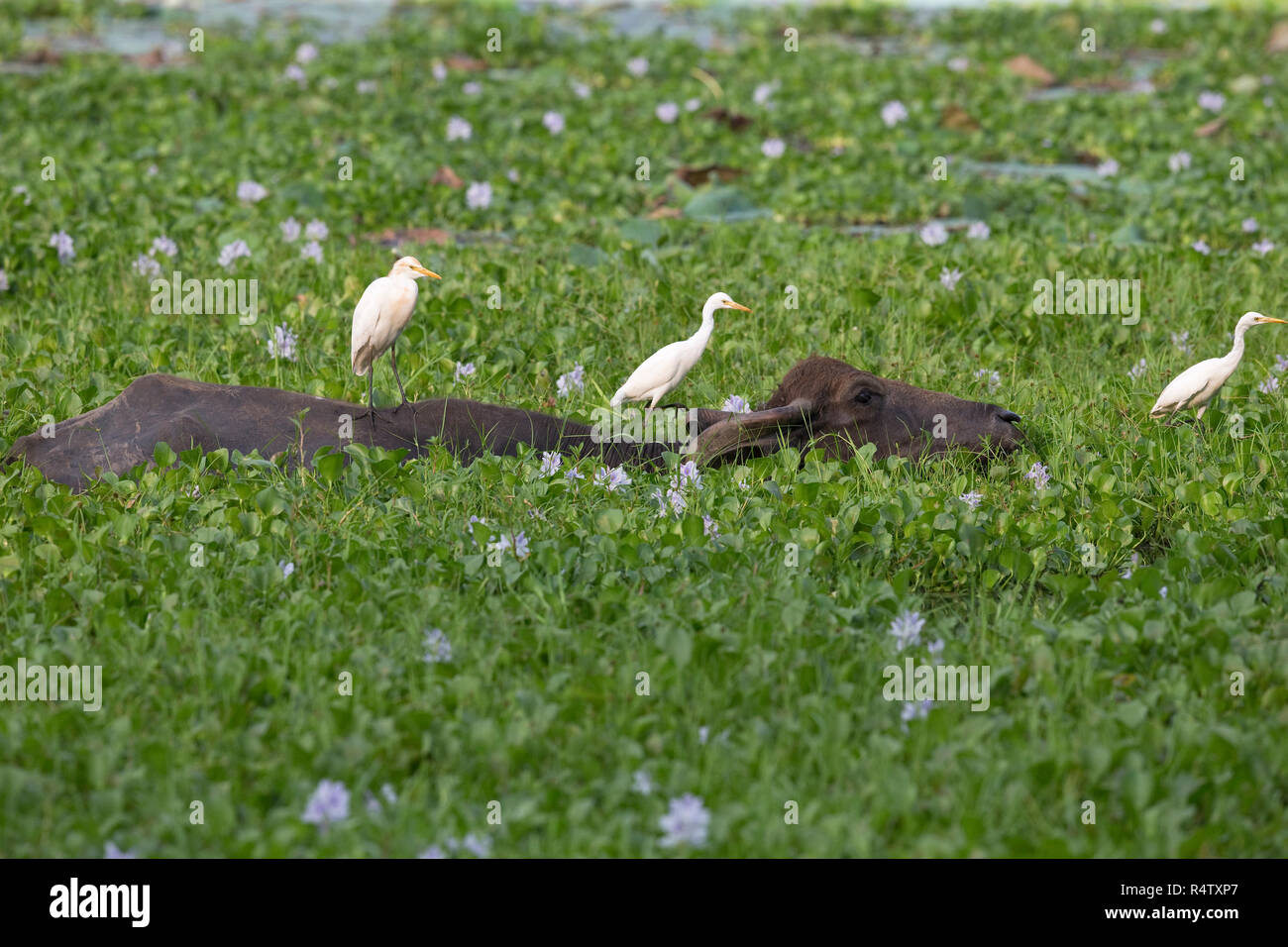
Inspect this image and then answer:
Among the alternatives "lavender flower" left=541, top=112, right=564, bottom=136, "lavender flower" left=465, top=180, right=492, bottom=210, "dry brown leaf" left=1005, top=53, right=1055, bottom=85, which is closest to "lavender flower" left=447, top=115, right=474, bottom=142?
"lavender flower" left=541, top=112, right=564, bottom=136

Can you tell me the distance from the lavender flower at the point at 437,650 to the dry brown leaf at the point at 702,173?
761 centimetres

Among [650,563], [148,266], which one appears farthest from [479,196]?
[650,563]

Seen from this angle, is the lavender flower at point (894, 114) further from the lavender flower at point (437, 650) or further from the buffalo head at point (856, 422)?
the lavender flower at point (437, 650)

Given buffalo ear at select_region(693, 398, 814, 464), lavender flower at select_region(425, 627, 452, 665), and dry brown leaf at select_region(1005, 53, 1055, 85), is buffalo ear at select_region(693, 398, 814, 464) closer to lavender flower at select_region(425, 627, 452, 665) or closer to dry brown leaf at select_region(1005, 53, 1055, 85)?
lavender flower at select_region(425, 627, 452, 665)

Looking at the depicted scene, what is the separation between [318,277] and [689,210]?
3309 millimetres

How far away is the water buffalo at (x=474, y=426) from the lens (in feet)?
18.7

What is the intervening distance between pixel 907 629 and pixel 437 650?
134 cm

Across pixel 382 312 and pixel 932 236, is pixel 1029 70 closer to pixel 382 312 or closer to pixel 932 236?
pixel 932 236

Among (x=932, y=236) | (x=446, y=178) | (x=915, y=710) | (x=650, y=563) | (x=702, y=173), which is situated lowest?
(x=915, y=710)

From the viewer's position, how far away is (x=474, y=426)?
5.91 meters

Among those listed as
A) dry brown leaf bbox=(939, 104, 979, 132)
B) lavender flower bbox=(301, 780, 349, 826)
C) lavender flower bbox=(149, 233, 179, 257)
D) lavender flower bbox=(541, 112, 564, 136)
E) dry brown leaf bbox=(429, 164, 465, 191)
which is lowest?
lavender flower bbox=(301, 780, 349, 826)

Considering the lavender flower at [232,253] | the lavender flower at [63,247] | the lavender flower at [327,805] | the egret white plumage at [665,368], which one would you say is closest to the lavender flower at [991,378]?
the egret white plumage at [665,368]

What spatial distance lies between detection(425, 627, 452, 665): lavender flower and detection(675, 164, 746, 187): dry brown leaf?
7614 mm

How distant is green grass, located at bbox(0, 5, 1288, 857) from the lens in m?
3.70
